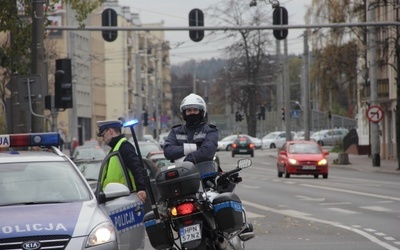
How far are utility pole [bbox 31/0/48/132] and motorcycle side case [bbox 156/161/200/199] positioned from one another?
15.4m

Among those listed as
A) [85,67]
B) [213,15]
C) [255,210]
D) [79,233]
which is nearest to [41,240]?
[79,233]

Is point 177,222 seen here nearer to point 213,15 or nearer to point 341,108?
point 213,15

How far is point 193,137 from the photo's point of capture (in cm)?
1188

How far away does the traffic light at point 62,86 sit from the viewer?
A: 26.3 meters

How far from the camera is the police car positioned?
400 inches

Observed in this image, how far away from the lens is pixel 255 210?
24094mm

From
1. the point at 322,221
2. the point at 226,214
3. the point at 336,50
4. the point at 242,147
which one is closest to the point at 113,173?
the point at 226,214

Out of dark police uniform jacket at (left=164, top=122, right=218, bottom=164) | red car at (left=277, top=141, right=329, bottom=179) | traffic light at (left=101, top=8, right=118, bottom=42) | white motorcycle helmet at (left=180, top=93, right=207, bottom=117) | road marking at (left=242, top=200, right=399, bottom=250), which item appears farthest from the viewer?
red car at (left=277, top=141, right=329, bottom=179)

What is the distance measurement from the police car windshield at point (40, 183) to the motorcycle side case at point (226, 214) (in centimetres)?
152

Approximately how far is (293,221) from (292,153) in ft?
73.3

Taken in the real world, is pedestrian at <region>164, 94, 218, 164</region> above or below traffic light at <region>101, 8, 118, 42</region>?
below

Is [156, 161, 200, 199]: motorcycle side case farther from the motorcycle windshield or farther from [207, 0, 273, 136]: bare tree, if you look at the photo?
[207, 0, 273, 136]: bare tree

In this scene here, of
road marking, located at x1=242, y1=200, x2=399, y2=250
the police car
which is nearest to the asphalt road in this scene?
road marking, located at x1=242, y1=200, x2=399, y2=250

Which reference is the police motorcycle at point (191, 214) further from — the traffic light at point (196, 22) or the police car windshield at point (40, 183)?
the traffic light at point (196, 22)
